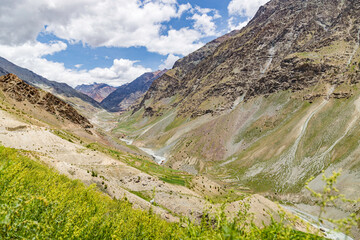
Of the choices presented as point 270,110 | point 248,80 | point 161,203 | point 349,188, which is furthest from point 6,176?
point 248,80

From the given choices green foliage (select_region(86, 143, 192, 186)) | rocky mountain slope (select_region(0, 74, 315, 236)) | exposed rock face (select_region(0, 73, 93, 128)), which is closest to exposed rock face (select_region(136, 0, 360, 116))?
green foliage (select_region(86, 143, 192, 186))

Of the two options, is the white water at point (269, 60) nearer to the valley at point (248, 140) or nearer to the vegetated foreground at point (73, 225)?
A: the valley at point (248, 140)

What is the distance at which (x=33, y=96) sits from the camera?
89.7m

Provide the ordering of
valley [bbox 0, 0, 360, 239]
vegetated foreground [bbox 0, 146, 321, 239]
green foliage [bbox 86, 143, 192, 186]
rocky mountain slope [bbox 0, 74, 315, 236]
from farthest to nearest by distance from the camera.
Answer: green foliage [bbox 86, 143, 192, 186]
valley [bbox 0, 0, 360, 239]
rocky mountain slope [bbox 0, 74, 315, 236]
vegetated foreground [bbox 0, 146, 321, 239]

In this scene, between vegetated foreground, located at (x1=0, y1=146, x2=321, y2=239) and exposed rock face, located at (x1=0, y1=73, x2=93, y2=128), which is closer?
vegetated foreground, located at (x1=0, y1=146, x2=321, y2=239)

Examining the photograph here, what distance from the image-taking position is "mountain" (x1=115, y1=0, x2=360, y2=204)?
77.9 metres

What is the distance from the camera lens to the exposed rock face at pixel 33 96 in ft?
271

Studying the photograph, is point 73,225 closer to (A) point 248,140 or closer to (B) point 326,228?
(B) point 326,228

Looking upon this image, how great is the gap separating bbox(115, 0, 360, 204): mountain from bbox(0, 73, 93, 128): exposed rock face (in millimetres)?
62775

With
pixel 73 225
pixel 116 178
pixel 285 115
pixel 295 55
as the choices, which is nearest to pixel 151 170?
pixel 116 178

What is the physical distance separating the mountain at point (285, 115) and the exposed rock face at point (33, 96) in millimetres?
62775

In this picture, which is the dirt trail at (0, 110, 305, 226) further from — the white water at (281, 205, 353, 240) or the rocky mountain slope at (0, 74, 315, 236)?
the white water at (281, 205, 353, 240)

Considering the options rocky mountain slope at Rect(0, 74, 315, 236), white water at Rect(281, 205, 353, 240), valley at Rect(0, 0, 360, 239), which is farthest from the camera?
valley at Rect(0, 0, 360, 239)

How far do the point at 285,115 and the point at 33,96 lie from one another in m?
128
